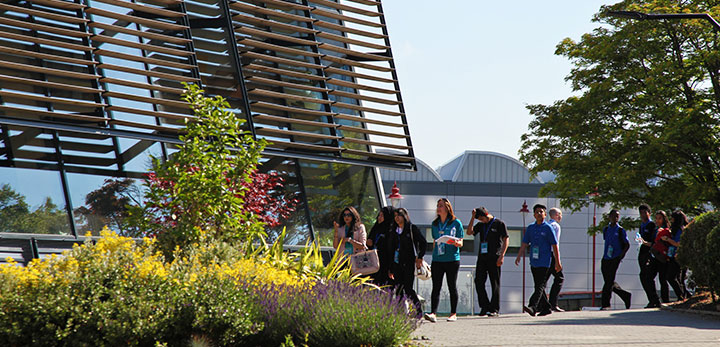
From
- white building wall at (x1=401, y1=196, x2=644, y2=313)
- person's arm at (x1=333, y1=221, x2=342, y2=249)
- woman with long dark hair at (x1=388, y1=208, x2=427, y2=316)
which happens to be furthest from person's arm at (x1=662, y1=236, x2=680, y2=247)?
white building wall at (x1=401, y1=196, x2=644, y2=313)

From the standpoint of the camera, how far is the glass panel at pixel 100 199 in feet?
41.5

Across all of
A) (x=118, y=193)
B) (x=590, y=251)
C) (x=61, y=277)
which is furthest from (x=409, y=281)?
(x=590, y=251)

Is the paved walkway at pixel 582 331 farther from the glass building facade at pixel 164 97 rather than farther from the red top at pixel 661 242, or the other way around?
the glass building facade at pixel 164 97

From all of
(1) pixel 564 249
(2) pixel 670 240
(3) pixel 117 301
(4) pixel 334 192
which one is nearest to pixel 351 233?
(4) pixel 334 192

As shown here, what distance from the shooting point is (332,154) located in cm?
1564

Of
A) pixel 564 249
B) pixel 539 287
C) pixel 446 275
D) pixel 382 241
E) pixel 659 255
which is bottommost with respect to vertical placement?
pixel 564 249

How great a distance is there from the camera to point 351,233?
1291cm

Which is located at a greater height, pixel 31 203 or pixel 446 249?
pixel 31 203

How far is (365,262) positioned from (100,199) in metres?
4.20

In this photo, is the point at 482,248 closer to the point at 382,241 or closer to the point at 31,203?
the point at 382,241

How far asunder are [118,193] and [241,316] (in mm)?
6094

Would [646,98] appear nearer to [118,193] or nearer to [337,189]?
[337,189]


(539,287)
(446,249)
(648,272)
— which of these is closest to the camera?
(446,249)

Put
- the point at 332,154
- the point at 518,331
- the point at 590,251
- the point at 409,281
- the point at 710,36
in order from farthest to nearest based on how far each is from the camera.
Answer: the point at 590,251
the point at 710,36
the point at 332,154
the point at 409,281
the point at 518,331
